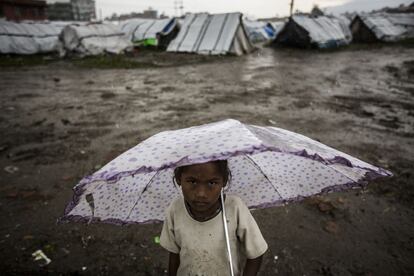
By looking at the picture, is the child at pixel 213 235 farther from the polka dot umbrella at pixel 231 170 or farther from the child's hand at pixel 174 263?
the polka dot umbrella at pixel 231 170

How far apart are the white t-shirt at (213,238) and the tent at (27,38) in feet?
69.9

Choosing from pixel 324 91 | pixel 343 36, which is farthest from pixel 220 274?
pixel 343 36

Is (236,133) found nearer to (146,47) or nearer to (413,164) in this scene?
(413,164)

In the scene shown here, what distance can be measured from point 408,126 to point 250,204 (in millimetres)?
5507

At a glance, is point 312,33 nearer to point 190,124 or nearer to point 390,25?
point 390,25

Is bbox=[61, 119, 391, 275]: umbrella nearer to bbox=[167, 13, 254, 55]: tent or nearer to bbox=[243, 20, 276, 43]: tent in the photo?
bbox=[167, 13, 254, 55]: tent

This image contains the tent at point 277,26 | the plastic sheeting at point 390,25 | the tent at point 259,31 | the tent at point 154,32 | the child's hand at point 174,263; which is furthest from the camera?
the tent at point 259,31

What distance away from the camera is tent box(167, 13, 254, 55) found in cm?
1878

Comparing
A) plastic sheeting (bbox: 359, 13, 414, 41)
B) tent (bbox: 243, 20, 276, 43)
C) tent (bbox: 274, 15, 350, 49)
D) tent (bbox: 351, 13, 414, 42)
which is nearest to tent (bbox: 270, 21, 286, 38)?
tent (bbox: 274, 15, 350, 49)

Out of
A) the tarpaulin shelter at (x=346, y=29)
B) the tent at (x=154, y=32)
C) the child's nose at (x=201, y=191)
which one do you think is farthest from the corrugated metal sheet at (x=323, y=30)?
the child's nose at (x=201, y=191)

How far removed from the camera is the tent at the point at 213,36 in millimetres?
18781

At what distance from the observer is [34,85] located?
34.2ft

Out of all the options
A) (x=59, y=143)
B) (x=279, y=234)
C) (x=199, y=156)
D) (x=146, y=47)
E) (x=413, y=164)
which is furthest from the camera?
(x=146, y=47)

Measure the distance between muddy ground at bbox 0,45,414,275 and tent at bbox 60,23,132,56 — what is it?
7.22 m
